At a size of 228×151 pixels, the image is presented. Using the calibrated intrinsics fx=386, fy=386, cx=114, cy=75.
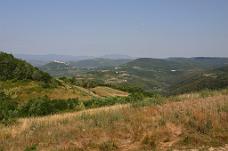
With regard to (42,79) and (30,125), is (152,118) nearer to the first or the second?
(30,125)

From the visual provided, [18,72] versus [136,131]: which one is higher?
[136,131]

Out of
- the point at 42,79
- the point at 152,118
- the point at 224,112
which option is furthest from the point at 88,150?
the point at 42,79

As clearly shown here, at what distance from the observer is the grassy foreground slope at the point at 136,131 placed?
11.9m

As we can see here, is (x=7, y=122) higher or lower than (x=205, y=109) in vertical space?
lower

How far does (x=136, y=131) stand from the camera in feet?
41.7

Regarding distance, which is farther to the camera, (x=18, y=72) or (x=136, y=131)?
(x=18, y=72)

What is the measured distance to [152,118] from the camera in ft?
44.4

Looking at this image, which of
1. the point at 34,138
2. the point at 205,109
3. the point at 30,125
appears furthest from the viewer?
the point at 30,125

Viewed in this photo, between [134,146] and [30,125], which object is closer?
[134,146]

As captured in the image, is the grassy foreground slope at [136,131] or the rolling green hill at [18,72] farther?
the rolling green hill at [18,72]

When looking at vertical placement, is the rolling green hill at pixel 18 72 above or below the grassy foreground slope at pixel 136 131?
below

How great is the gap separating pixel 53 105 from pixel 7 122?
38.8 ft

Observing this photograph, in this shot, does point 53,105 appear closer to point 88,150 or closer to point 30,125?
point 30,125

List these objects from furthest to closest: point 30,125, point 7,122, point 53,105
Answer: point 53,105
point 7,122
point 30,125
